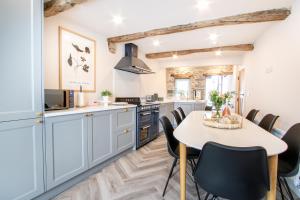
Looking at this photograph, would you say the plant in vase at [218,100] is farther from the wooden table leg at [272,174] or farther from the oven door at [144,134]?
the oven door at [144,134]

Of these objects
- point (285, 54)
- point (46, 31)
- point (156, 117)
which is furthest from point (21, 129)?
point (285, 54)

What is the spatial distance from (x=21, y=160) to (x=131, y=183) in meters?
1.25

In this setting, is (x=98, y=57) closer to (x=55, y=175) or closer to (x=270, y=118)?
(x=55, y=175)

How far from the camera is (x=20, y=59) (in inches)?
55.4

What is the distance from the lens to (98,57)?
10.2ft

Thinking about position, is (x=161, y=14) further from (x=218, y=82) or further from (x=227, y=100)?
(x=218, y=82)

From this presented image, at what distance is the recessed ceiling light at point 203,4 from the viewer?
203cm

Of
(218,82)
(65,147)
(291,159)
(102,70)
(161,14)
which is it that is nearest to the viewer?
(291,159)

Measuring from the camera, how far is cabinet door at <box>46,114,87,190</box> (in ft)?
5.43

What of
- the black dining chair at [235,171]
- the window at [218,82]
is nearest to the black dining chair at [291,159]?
the black dining chair at [235,171]

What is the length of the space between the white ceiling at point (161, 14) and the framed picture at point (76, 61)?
299mm

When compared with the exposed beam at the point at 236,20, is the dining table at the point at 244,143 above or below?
below

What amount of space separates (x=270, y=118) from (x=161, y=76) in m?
4.30

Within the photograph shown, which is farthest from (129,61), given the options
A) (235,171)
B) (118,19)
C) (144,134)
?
(235,171)
